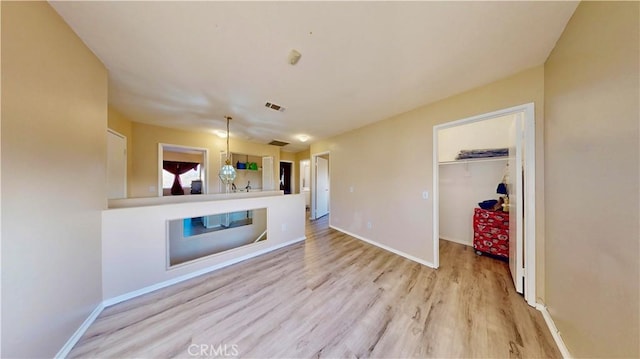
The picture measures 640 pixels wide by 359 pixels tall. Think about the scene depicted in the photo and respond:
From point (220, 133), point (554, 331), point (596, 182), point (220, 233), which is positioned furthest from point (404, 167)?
point (220, 133)

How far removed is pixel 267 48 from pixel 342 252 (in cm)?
296

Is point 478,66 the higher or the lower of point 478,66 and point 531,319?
the higher

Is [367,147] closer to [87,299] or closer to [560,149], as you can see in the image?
[560,149]

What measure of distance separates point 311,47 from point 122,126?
3.74 m

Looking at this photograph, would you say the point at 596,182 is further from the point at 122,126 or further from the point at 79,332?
Result: the point at 122,126

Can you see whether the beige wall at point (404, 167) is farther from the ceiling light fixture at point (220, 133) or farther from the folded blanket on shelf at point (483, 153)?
the ceiling light fixture at point (220, 133)

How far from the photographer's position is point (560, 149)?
1410 millimetres

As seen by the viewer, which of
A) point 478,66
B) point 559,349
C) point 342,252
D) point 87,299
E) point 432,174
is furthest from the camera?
point 342,252

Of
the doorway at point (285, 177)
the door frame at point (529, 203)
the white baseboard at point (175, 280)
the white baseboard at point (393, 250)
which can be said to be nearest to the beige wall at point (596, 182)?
the door frame at point (529, 203)

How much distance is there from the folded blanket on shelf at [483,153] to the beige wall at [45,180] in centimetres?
475

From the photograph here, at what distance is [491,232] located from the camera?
110 inches

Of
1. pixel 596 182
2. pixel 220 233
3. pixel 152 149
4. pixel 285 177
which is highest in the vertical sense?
pixel 152 149


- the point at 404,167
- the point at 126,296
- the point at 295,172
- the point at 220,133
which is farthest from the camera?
the point at 295,172

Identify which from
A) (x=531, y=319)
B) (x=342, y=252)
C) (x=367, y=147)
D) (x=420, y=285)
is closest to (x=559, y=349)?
(x=531, y=319)
